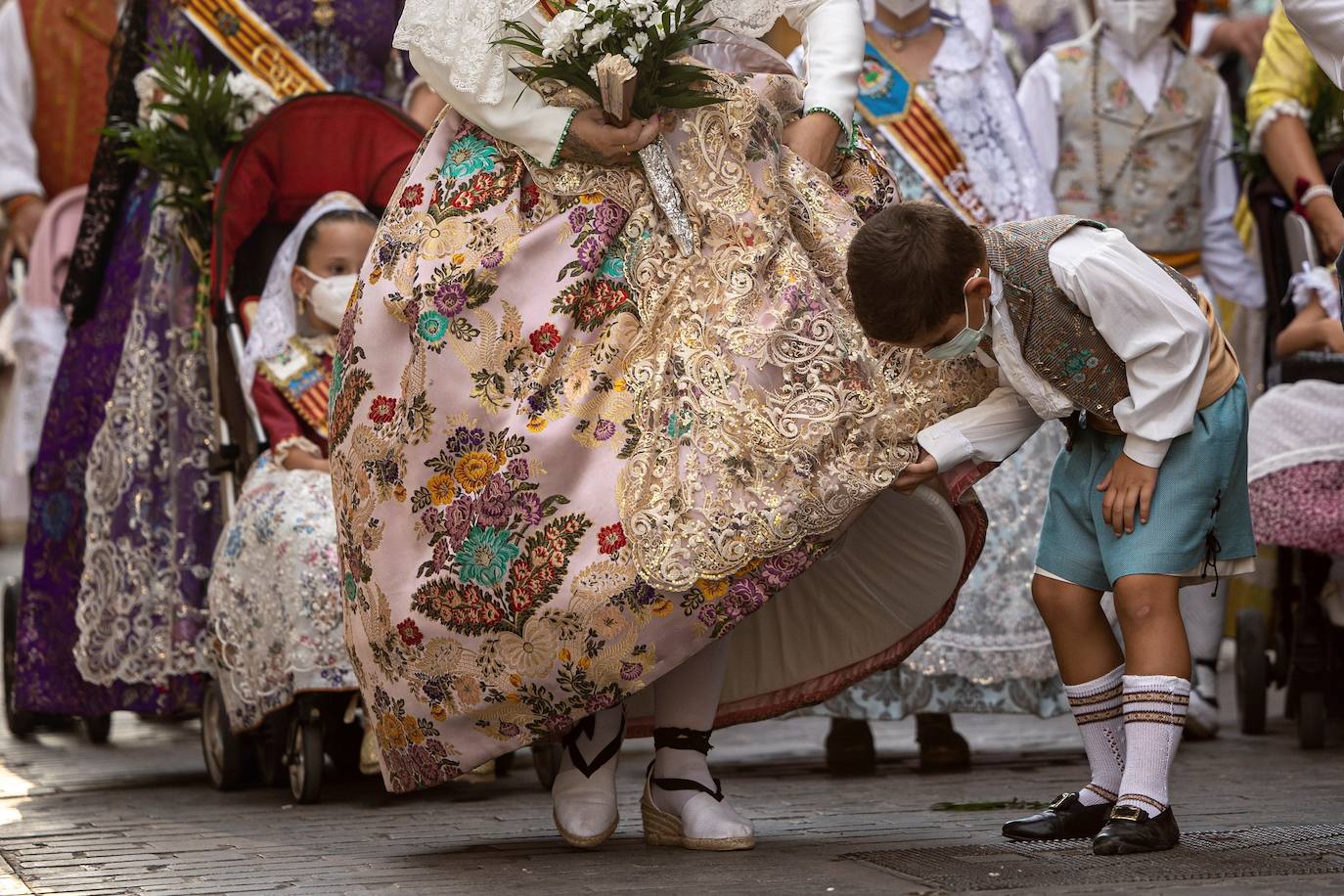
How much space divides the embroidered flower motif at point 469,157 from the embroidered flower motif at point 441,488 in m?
0.61

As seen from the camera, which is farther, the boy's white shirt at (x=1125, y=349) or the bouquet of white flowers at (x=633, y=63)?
the bouquet of white flowers at (x=633, y=63)

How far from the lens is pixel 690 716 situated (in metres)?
4.27

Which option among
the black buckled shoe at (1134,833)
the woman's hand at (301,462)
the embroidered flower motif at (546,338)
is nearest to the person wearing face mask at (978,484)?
Answer: the woman's hand at (301,462)

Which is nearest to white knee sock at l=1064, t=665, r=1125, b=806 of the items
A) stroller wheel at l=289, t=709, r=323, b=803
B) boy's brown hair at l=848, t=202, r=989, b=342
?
boy's brown hair at l=848, t=202, r=989, b=342

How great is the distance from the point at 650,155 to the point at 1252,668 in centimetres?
290

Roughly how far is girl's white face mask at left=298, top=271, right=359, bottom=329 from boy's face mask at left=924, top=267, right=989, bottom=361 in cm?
228

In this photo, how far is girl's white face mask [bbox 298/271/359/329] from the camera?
5766mm

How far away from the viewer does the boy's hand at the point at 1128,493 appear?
155 inches

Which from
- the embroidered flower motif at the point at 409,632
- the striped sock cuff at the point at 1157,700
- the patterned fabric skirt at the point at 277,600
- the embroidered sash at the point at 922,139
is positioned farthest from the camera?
the embroidered sash at the point at 922,139

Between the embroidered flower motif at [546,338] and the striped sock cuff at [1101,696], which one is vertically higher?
the embroidered flower motif at [546,338]

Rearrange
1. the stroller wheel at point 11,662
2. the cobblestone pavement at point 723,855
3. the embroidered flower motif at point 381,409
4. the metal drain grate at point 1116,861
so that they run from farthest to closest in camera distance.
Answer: the stroller wheel at point 11,662, the embroidered flower motif at point 381,409, the cobblestone pavement at point 723,855, the metal drain grate at point 1116,861

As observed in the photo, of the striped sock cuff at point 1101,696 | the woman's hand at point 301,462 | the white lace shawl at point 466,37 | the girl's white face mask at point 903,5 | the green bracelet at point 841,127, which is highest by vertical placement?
the girl's white face mask at point 903,5

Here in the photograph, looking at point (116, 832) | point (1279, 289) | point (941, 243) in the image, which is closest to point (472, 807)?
point (116, 832)

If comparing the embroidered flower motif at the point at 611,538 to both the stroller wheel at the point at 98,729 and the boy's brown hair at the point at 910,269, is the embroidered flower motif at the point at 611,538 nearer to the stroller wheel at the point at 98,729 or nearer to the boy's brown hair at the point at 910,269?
the boy's brown hair at the point at 910,269
